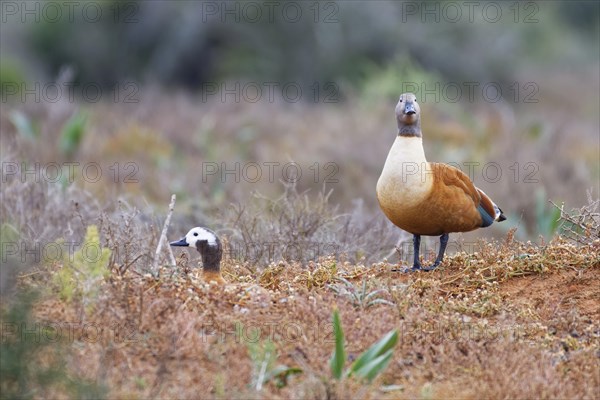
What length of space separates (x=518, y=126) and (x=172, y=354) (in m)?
15.0

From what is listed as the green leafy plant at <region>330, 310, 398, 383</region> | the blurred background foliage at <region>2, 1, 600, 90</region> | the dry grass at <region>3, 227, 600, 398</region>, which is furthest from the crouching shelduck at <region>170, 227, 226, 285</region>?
the blurred background foliage at <region>2, 1, 600, 90</region>

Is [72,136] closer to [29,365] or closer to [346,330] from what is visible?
[346,330]

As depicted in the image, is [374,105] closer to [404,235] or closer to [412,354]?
[404,235]

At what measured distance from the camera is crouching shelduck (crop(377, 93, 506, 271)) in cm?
591

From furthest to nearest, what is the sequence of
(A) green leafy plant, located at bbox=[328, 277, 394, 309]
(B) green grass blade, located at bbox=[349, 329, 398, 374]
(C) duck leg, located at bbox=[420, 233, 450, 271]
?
(C) duck leg, located at bbox=[420, 233, 450, 271]
(A) green leafy plant, located at bbox=[328, 277, 394, 309]
(B) green grass blade, located at bbox=[349, 329, 398, 374]

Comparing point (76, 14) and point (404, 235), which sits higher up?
point (76, 14)

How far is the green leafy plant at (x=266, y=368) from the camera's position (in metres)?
4.58

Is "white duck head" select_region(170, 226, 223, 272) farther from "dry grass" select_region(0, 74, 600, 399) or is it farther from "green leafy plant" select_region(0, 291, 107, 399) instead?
"green leafy plant" select_region(0, 291, 107, 399)

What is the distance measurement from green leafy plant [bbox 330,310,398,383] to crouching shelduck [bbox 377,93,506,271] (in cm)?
137

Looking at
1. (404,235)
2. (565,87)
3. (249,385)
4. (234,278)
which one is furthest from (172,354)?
(565,87)

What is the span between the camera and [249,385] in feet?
15.1

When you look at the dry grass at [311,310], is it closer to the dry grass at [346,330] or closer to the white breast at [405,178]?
the dry grass at [346,330]

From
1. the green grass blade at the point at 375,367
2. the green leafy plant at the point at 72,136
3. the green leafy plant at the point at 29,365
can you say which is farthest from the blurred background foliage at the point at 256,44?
the green leafy plant at the point at 29,365

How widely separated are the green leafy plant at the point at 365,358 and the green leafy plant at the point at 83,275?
1.27 m
